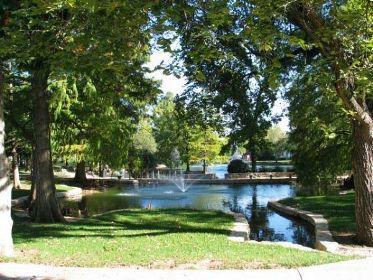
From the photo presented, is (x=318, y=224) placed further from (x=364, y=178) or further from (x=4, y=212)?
(x=4, y=212)

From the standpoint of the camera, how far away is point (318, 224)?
51.0 feet

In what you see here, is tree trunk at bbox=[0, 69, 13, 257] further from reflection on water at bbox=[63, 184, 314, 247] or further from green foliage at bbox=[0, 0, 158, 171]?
reflection on water at bbox=[63, 184, 314, 247]

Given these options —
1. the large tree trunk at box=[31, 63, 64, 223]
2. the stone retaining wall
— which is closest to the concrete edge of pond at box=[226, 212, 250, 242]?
the large tree trunk at box=[31, 63, 64, 223]

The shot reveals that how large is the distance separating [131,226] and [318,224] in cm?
572

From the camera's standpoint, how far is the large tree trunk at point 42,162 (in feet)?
51.9

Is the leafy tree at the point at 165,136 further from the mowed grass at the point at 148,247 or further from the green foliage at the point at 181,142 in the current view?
the mowed grass at the point at 148,247

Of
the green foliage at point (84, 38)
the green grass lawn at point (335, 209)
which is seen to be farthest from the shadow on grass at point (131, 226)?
the green foliage at point (84, 38)

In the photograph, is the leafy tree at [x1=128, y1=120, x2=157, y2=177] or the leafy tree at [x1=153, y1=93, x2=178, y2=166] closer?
the leafy tree at [x1=128, y1=120, x2=157, y2=177]

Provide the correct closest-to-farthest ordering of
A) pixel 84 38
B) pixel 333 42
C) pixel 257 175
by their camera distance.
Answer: pixel 84 38
pixel 333 42
pixel 257 175

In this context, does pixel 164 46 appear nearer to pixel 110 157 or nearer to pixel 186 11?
pixel 186 11

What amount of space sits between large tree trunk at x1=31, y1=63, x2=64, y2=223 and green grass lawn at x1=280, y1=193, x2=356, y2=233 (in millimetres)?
8538

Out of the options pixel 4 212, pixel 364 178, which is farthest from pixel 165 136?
pixel 4 212

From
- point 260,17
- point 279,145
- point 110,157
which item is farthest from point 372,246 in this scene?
point 279,145

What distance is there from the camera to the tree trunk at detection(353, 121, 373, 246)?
11703 millimetres
